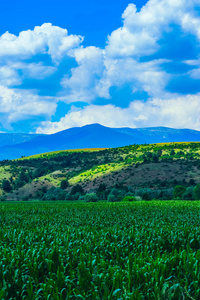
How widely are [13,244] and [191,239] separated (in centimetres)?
A: 1047

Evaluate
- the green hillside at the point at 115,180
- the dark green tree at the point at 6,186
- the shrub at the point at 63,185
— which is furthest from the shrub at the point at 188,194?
the dark green tree at the point at 6,186

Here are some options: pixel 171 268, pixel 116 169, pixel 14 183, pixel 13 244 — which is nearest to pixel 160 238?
pixel 171 268

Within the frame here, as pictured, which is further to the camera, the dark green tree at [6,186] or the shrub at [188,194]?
the dark green tree at [6,186]

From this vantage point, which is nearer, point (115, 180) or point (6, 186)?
point (115, 180)

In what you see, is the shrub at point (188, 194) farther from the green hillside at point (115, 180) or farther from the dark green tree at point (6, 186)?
the dark green tree at point (6, 186)

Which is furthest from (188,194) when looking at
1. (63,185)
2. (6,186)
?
(6,186)

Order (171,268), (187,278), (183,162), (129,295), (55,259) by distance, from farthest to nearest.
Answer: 1. (183,162)
2. (55,259)
3. (171,268)
4. (187,278)
5. (129,295)

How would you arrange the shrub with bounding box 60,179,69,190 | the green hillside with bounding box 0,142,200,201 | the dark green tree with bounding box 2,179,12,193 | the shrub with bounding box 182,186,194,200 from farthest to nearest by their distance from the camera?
the dark green tree with bounding box 2,179,12,193
the shrub with bounding box 60,179,69,190
the green hillside with bounding box 0,142,200,201
the shrub with bounding box 182,186,194,200

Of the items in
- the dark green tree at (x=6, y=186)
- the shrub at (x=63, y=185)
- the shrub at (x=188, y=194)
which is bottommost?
the shrub at (x=188, y=194)

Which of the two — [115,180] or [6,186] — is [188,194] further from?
[6,186]

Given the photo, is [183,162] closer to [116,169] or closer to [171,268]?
[116,169]

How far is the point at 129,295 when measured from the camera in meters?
9.01

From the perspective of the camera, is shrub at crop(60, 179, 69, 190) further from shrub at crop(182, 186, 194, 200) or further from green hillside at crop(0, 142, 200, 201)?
shrub at crop(182, 186, 194, 200)

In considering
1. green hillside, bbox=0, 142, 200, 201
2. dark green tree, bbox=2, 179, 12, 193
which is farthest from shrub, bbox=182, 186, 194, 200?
dark green tree, bbox=2, 179, 12, 193
